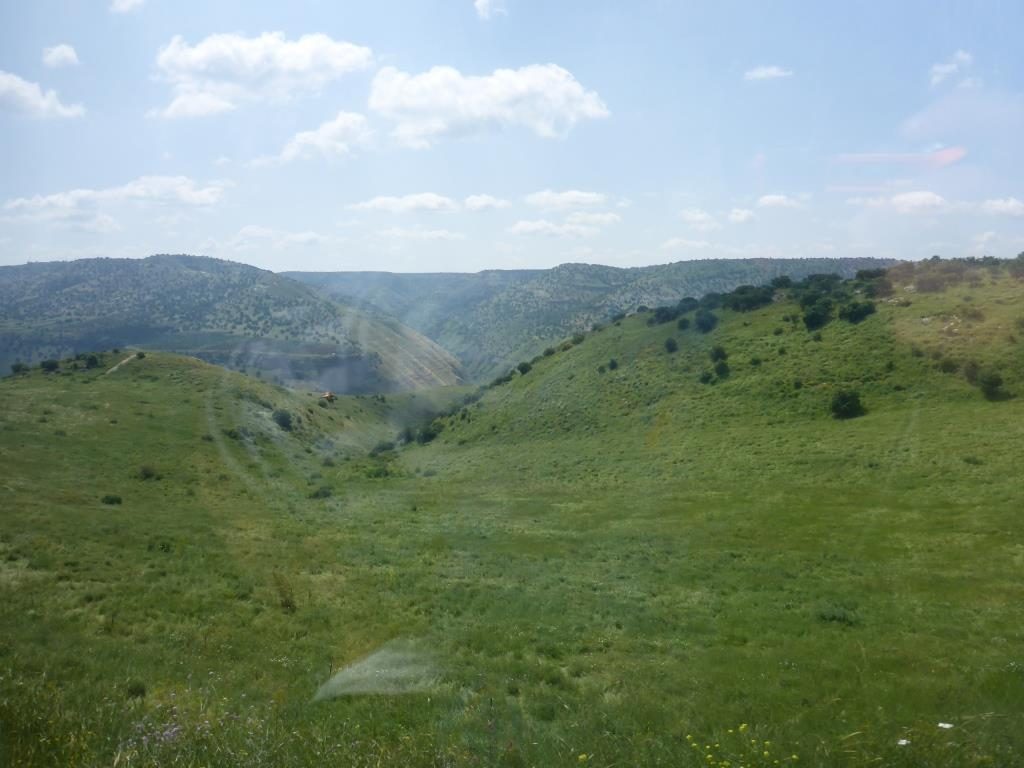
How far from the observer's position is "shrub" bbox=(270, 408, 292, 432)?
62.7 metres

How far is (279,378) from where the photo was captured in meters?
126

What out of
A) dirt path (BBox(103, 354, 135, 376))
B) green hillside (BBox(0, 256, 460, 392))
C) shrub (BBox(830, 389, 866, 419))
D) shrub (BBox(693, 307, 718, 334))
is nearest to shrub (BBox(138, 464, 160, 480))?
dirt path (BBox(103, 354, 135, 376))

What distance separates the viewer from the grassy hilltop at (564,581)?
7656 millimetres

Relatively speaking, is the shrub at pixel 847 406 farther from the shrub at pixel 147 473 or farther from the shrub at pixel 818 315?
the shrub at pixel 147 473

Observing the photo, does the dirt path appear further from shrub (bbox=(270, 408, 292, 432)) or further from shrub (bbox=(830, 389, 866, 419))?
shrub (bbox=(830, 389, 866, 419))

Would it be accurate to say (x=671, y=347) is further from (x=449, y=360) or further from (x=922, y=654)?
(x=449, y=360)

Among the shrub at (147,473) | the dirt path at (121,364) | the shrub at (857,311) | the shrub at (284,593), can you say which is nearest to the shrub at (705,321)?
the shrub at (857,311)

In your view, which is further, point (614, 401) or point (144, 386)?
point (144, 386)

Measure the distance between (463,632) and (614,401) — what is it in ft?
152

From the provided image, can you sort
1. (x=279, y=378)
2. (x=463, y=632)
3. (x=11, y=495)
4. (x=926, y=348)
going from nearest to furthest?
(x=463, y=632)
(x=11, y=495)
(x=926, y=348)
(x=279, y=378)

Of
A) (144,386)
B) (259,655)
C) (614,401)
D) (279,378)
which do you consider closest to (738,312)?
(614,401)

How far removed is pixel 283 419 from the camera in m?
63.9

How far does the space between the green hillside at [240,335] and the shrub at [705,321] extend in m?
79.7

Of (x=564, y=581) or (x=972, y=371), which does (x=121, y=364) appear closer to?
(x=564, y=581)
